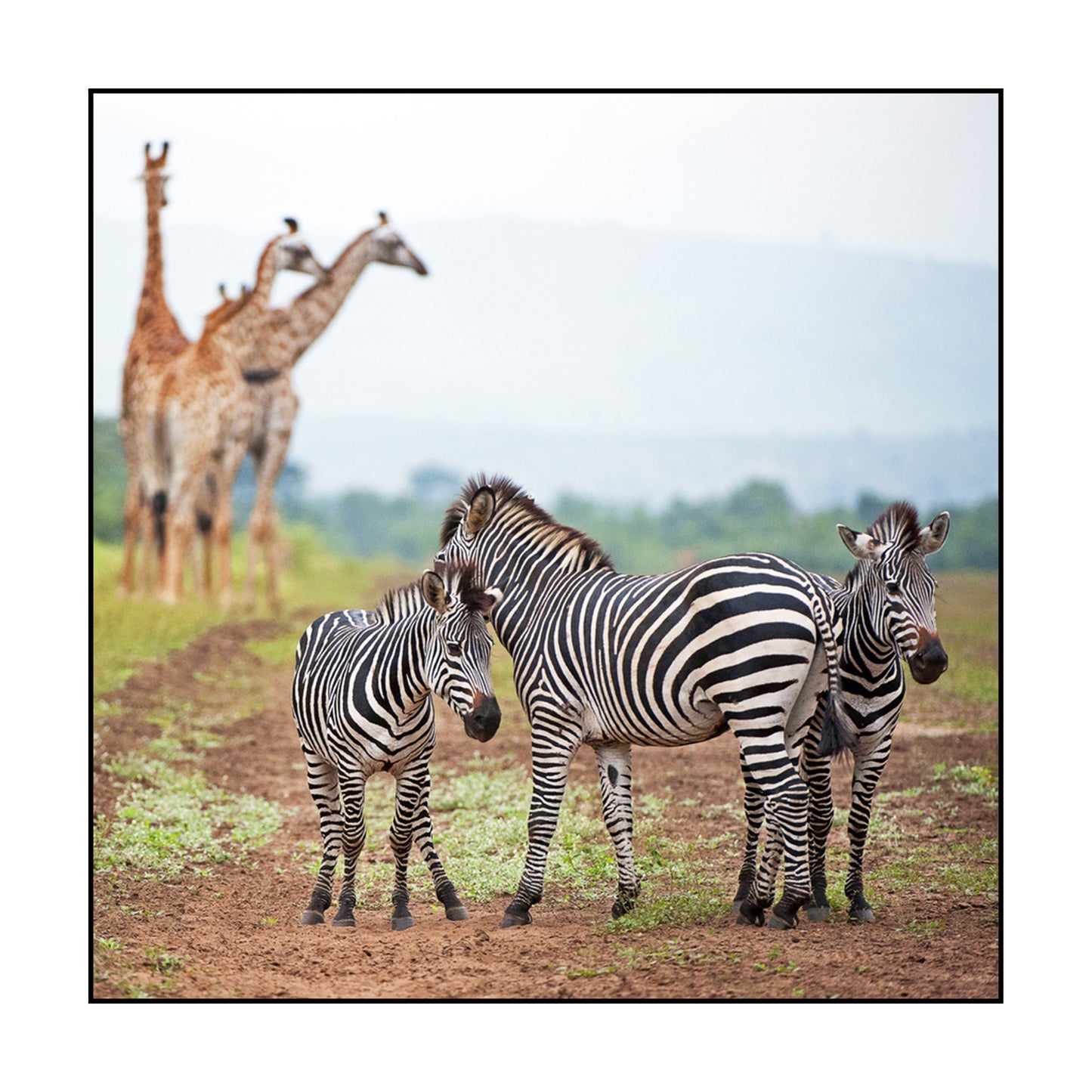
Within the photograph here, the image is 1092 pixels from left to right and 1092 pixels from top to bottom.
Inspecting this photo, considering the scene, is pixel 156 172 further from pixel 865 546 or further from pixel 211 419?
pixel 865 546

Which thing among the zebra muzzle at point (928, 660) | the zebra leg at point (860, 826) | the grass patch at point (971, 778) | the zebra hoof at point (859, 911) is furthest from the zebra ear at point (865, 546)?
the grass patch at point (971, 778)

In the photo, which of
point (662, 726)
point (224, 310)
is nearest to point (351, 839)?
point (662, 726)

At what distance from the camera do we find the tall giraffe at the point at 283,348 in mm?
19469

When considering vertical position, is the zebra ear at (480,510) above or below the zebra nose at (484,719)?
above

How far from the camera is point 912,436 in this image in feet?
101

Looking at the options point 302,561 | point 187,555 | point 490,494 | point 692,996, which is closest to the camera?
point 692,996

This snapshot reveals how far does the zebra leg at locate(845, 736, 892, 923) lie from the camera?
610cm

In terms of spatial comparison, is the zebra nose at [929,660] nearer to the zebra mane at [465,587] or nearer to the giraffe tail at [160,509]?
the zebra mane at [465,587]

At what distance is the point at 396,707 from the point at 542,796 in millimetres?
905

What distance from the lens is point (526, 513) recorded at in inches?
274

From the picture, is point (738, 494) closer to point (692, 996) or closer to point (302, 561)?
point (302, 561)

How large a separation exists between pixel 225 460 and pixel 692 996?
1548 cm

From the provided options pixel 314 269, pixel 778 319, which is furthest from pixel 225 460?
pixel 778 319

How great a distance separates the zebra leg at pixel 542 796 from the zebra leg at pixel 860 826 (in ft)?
4.88
